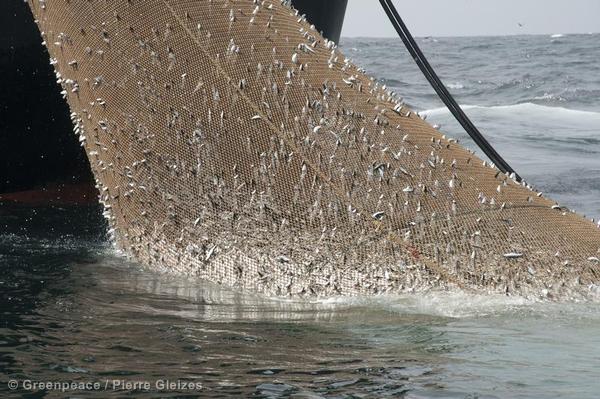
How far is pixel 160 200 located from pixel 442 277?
1.65m

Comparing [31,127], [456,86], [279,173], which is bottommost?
[279,173]

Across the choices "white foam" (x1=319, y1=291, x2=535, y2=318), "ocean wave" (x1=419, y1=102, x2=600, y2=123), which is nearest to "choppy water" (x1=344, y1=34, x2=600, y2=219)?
"ocean wave" (x1=419, y1=102, x2=600, y2=123)

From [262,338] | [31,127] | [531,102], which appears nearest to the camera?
[262,338]

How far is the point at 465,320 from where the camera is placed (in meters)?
5.23

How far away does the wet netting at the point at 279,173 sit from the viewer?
5.52 metres

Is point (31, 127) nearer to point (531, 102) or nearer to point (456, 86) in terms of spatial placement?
point (531, 102)

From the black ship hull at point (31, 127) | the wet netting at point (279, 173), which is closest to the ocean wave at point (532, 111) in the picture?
the black ship hull at point (31, 127)

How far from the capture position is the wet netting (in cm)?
552

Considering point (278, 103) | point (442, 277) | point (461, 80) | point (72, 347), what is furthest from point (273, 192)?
point (461, 80)

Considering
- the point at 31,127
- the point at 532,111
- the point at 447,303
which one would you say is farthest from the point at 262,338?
the point at 532,111

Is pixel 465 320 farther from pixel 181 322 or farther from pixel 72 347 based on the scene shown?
pixel 72 347

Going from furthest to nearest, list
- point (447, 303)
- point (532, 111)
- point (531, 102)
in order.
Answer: point (531, 102)
point (532, 111)
point (447, 303)

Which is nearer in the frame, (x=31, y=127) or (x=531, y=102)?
(x=31, y=127)

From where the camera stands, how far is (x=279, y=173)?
18.8 feet
